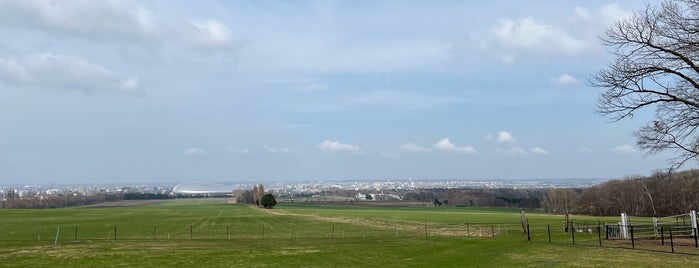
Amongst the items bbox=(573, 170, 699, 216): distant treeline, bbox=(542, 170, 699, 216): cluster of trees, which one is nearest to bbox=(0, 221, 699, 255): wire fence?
bbox=(542, 170, 699, 216): cluster of trees

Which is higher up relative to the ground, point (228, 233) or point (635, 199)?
point (228, 233)

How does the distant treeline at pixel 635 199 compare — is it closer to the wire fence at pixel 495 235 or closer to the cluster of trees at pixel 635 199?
the cluster of trees at pixel 635 199

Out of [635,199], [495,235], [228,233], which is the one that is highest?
[228,233]

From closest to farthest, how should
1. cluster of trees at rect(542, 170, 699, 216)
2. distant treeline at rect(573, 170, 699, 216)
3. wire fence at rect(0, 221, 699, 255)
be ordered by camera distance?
wire fence at rect(0, 221, 699, 255)
cluster of trees at rect(542, 170, 699, 216)
distant treeline at rect(573, 170, 699, 216)

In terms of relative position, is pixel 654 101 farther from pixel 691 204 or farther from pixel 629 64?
pixel 691 204

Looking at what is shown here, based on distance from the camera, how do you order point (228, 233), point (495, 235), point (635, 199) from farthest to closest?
1. point (635, 199)
2. point (228, 233)
3. point (495, 235)

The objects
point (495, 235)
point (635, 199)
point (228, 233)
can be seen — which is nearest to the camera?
point (495, 235)

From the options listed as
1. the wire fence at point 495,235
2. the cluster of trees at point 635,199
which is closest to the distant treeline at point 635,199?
the cluster of trees at point 635,199

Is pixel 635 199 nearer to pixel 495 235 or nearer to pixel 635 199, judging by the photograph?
pixel 635 199

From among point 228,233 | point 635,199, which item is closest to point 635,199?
point 635,199

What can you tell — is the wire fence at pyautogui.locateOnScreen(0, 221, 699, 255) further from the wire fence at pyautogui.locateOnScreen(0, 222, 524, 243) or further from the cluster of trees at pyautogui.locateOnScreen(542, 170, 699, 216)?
the cluster of trees at pyautogui.locateOnScreen(542, 170, 699, 216)

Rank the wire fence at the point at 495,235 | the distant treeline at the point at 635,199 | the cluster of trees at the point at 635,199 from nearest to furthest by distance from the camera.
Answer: the wire fence at the point at 495,235, the cluster of trees at the point at 635,199, the distant treeline at the point at 635,199

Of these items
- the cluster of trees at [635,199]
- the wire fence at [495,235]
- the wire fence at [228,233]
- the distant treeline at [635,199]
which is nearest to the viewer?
the wire fence at [495,235]

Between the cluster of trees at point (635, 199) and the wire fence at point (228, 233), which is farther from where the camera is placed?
the cluster of trees at point (635, 199)
